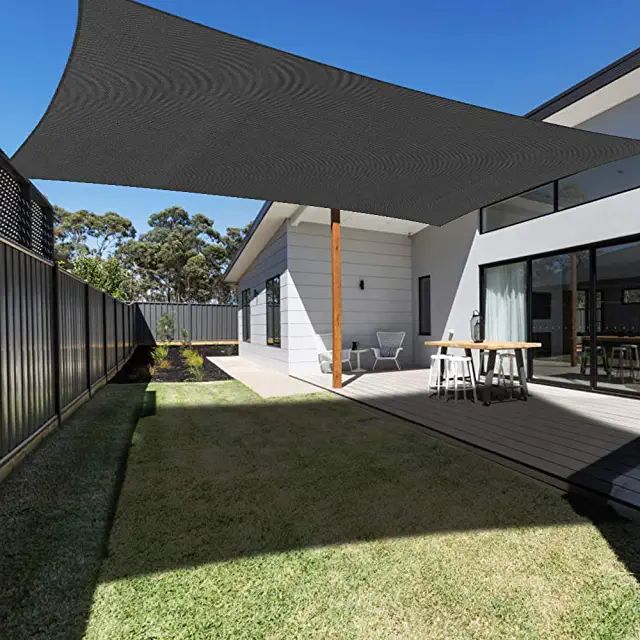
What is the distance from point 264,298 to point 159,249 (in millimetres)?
18282

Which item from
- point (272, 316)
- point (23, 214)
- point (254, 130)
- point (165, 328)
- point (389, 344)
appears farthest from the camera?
point (165, 328)

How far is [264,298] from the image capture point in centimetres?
1028

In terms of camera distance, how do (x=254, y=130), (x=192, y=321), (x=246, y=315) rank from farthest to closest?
1. (x=192, y=321)
2. (x=246, y=315)
3. (x=254, y=130)

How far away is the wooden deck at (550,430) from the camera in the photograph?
2566 mm

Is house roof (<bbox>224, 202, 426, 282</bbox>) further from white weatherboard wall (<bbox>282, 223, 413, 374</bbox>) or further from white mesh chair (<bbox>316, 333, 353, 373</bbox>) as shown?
white mesh chair (<bbox>316, 333, 353, 373</bbox>)

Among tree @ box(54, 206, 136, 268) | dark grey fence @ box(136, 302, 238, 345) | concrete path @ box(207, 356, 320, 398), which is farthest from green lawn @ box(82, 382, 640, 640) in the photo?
tree @ box(54, 206, 136, 268)

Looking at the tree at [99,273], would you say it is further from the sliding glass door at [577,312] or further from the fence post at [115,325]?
the sliding glass door at [577,312]

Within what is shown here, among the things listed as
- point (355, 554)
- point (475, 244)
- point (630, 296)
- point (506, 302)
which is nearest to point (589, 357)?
point (630, 296)

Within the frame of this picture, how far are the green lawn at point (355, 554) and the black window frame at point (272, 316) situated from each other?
587 centimetres

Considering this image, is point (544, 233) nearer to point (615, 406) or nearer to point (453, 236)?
point (453, 236)

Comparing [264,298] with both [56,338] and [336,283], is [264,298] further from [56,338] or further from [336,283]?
[56,338]

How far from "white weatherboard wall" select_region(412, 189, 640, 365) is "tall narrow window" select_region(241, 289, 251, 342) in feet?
18.8

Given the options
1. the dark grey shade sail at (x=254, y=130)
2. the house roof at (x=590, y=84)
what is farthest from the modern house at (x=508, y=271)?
the dark grey shade sail at (x=254, y=130)

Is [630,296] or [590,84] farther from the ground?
[590,84]
